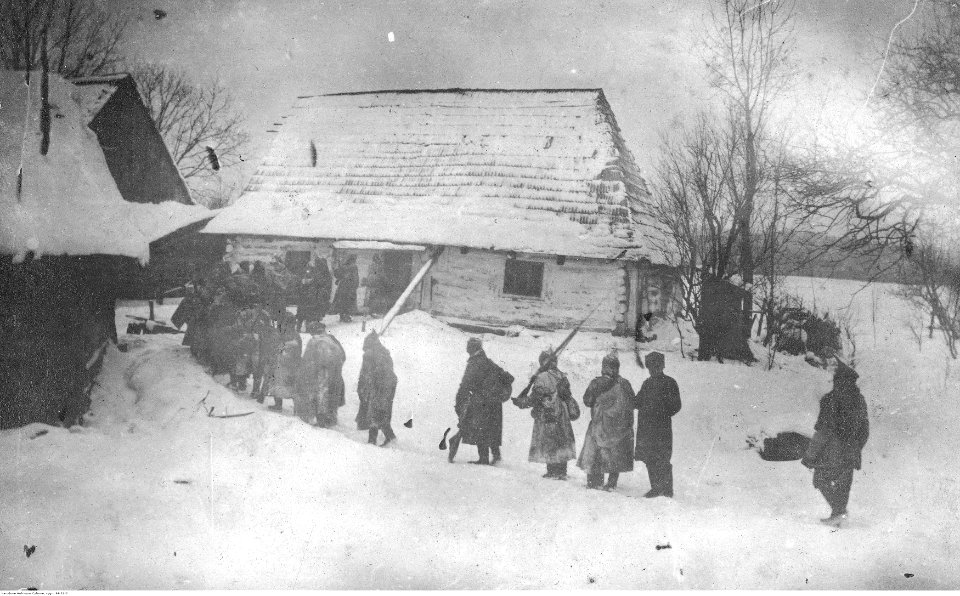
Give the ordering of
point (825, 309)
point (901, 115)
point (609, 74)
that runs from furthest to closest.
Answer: point (609, 74), point (901, 115), point (825, 309)

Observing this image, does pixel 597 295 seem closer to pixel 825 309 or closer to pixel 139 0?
pixel 825 309

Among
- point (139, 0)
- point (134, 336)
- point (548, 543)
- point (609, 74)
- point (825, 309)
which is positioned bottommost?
point (548, 543)

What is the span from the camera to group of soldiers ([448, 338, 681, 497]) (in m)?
3.65

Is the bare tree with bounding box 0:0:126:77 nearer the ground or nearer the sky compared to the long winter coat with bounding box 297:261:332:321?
nearer the sky

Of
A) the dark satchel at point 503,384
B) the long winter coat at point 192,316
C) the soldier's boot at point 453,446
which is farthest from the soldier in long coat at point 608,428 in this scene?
the long winter coat at point 192,316

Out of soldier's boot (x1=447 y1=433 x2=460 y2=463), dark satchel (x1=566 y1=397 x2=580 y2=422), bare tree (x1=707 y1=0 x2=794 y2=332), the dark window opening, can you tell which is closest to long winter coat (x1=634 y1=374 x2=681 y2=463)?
dark satchel (x1=566 y1=397 x2=580 y2=422)

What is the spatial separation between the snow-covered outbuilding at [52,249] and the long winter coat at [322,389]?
1.68m

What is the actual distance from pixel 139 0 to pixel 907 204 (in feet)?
22.1

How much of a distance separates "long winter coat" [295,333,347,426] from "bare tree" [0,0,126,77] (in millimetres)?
3061

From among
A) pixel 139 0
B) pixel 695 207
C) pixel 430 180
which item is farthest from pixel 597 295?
pixel 139 0

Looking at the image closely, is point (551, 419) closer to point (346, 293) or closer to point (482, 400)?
point (482, 400)

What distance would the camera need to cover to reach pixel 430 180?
19.3 ft

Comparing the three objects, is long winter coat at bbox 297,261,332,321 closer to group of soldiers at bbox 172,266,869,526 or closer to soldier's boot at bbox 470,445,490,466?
group of soldiers at bbox 172,266,869,526

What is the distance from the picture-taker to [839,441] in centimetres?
354
